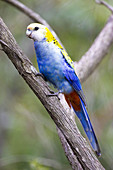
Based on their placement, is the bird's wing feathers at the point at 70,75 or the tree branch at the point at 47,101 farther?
the bird's wing feathers at the point at 70,75

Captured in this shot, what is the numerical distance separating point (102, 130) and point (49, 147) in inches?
36.5

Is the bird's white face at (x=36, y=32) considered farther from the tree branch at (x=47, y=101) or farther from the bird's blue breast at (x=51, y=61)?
the tree branch at (x=47, y=101)

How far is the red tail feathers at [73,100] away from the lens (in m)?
3.23

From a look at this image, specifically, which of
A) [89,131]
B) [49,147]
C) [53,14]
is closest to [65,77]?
[89,131]

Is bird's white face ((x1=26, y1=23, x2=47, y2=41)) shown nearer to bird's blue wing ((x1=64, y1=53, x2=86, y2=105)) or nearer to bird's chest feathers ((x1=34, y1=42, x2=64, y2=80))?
bird's chest feathers ((x1=34, y1=42, x2=64, y2=80))

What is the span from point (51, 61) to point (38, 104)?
2.97 meters

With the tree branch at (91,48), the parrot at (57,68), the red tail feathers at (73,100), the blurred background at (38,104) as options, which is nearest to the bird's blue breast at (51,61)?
Result: the parrot at (57,68)

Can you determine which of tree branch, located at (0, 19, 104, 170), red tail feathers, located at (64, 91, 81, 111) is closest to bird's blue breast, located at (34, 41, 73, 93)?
red tail feathers, located at (64, 91, 81, 111)

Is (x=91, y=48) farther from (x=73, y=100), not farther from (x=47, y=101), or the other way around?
(x=47, y=101)

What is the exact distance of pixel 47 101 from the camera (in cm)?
252

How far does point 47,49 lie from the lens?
2986 millimetres

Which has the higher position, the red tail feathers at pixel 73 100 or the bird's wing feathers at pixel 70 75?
the bird's wing feathers at pixel 70 75

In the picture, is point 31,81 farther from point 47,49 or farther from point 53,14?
point 53,14

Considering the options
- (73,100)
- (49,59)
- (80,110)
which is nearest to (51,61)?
(49,59)
